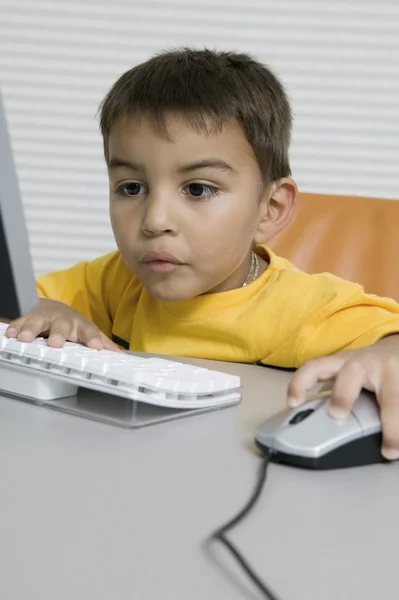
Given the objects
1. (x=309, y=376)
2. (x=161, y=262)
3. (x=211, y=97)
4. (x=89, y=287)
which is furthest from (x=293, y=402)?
(x=89, y=287)

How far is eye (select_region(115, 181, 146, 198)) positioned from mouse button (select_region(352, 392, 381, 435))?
0.55 m

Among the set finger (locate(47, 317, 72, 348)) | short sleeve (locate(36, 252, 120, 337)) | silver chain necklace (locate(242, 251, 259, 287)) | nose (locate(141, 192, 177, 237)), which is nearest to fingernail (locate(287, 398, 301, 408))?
finger (locate(47, 317, 72, 348))

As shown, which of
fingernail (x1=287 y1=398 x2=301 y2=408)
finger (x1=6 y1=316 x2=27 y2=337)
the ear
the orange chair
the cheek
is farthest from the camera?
the orange chair

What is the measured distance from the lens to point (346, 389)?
22.9 inches

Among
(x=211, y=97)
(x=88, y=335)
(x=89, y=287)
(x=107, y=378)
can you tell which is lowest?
(x=89, y=287)

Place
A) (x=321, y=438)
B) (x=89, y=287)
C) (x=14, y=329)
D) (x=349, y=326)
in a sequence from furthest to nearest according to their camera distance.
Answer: (x=89, y=287), (x=349, y=326), (x=14, y=329), (x=321, y=438)

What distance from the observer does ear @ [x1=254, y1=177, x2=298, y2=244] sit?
1247 millimetres

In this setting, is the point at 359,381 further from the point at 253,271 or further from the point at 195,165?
the point at 253,271

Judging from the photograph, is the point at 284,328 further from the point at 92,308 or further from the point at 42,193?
the point at 42,193

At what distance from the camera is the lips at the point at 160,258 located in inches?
41.6

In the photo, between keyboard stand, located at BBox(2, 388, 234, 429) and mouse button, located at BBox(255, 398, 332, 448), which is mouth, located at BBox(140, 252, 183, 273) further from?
mouse button, located at BBox(255, 398, 332, 448)

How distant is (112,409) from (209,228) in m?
0.49

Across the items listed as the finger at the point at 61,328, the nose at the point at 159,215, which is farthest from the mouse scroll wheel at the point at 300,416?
the nose at the point at 159,215

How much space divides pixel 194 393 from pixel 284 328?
440 mm
